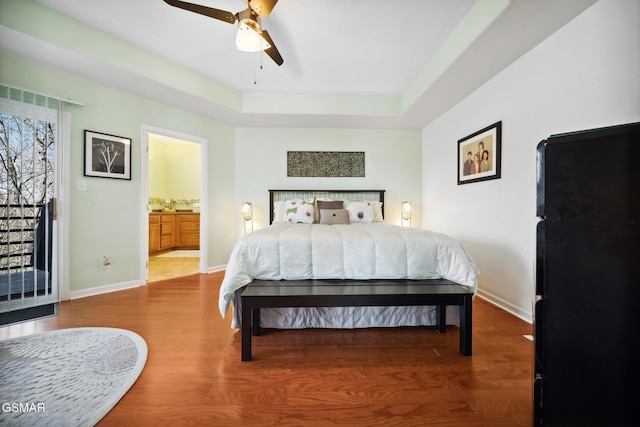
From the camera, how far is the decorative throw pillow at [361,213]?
140 inches

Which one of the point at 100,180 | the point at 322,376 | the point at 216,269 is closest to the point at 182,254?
the point at 216,269

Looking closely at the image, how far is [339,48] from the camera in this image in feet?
8.55

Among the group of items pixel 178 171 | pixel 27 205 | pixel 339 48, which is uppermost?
pixel 339 48

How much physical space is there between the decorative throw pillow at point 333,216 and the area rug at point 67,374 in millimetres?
2294

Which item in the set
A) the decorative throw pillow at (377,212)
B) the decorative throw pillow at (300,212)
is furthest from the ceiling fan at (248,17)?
the decorative throw pillow at (377,212)

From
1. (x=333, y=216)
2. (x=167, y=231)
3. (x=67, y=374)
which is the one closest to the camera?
(x=67, y=374)

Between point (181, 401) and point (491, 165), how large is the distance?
3.17 meters

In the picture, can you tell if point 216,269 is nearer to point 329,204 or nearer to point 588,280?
point 329,204

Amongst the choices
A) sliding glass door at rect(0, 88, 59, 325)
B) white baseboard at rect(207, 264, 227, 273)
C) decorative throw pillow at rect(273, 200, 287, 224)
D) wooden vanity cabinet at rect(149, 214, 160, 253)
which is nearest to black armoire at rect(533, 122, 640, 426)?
decorative throw pillow at rect(273, 200, 287, 224)

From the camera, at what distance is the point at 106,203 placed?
2.90m

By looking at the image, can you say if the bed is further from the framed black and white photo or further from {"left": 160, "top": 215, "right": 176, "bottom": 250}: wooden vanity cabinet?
{"left": 160, "top": 215, "right": 176, "bottom": 250}: wooden vanity cabinet

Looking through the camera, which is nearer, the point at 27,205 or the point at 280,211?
the point at 27,205

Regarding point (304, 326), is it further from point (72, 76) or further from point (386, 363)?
point (72, 76)

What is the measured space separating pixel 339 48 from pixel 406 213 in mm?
2665
